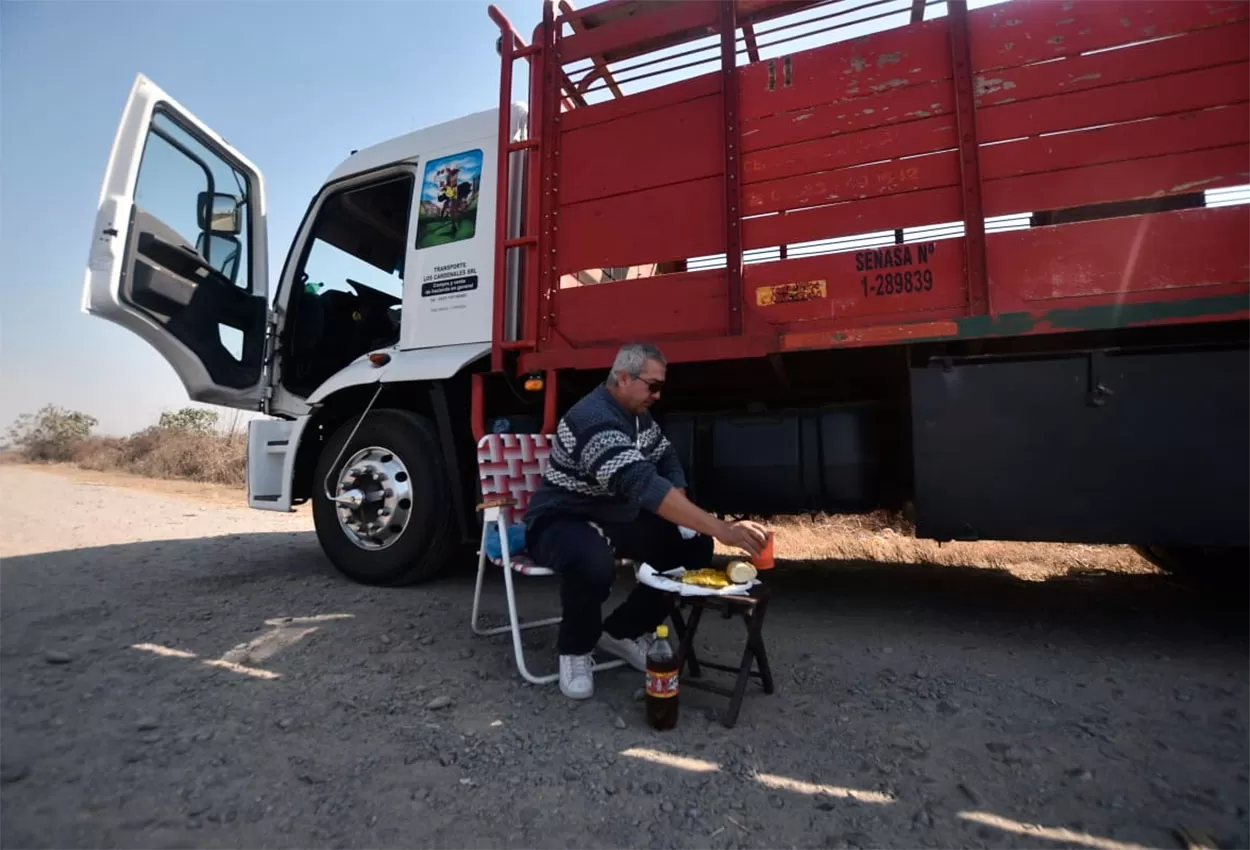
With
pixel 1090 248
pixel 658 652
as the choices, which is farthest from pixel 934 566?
pixel 658 652

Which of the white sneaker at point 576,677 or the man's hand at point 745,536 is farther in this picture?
the white sneaker at point 576,677

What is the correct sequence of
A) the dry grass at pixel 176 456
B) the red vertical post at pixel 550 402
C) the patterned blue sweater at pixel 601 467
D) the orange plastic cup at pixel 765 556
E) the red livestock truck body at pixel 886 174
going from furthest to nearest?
the dry grass at pixel 176 456, the red vertical post at pixel 550 402, the red livestock truck body at pixel 886 174, the patterned blue sweater at pixel 601 467, the orange plastic cup at pixel 765 556

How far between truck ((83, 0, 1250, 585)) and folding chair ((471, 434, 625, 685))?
18.3 inches

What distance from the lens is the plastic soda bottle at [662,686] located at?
197 centimetres

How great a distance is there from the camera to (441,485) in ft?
11.6

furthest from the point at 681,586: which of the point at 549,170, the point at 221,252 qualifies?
the point at 221,252

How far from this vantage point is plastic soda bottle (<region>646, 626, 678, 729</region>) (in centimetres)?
197

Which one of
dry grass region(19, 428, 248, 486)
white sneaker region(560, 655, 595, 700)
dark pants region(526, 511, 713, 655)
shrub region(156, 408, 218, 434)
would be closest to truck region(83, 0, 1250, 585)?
dark pants region(526, 511, 713, 655)

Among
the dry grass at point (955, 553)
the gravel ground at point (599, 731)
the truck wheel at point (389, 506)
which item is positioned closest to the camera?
the gravel ground at point (599, 731)

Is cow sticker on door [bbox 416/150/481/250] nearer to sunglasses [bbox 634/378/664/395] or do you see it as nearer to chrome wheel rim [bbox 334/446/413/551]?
chrome wheel rim [bbox 334/446/413/551]

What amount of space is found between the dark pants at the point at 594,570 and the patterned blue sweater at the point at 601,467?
0.07 meters

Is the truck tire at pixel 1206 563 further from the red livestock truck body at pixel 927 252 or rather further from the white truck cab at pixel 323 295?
the white truck cab at pixel 323 295

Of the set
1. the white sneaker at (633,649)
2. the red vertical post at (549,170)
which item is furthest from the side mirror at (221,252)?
the white sneaker at (633,649)

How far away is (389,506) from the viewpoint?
3611 mm
